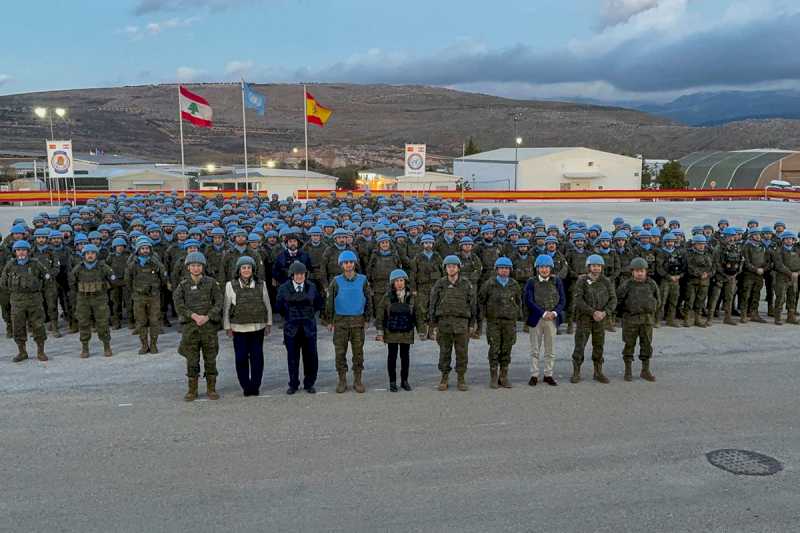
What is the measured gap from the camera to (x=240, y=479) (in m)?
6.29

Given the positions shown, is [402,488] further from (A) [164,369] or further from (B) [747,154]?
(B) [747,154]

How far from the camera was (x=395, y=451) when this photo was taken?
6.93 meters

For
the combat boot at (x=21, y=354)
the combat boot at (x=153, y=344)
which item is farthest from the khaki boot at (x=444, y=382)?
the combat boot at (x=21, y=354)

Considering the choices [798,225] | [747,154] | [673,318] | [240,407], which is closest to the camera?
[240,407]

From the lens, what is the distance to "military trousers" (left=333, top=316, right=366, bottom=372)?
8.96 meters

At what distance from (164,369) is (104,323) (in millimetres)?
1584

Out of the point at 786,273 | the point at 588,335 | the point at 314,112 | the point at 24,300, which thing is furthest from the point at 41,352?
the point at 314,112

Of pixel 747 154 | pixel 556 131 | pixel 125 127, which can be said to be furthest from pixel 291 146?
pixel 747 154

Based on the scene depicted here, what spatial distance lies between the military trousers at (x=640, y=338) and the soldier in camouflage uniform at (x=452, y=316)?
7.37 ft

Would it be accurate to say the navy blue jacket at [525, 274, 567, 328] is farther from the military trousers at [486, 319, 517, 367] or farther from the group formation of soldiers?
the group formation of soldiers

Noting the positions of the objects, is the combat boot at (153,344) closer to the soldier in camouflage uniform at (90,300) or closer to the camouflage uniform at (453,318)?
the soldier in camouflage uniform at (90,300)

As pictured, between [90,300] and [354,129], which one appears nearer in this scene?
[90,300]

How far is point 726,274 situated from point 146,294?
33.9 feet

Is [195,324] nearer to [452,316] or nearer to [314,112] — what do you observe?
[452,316]
